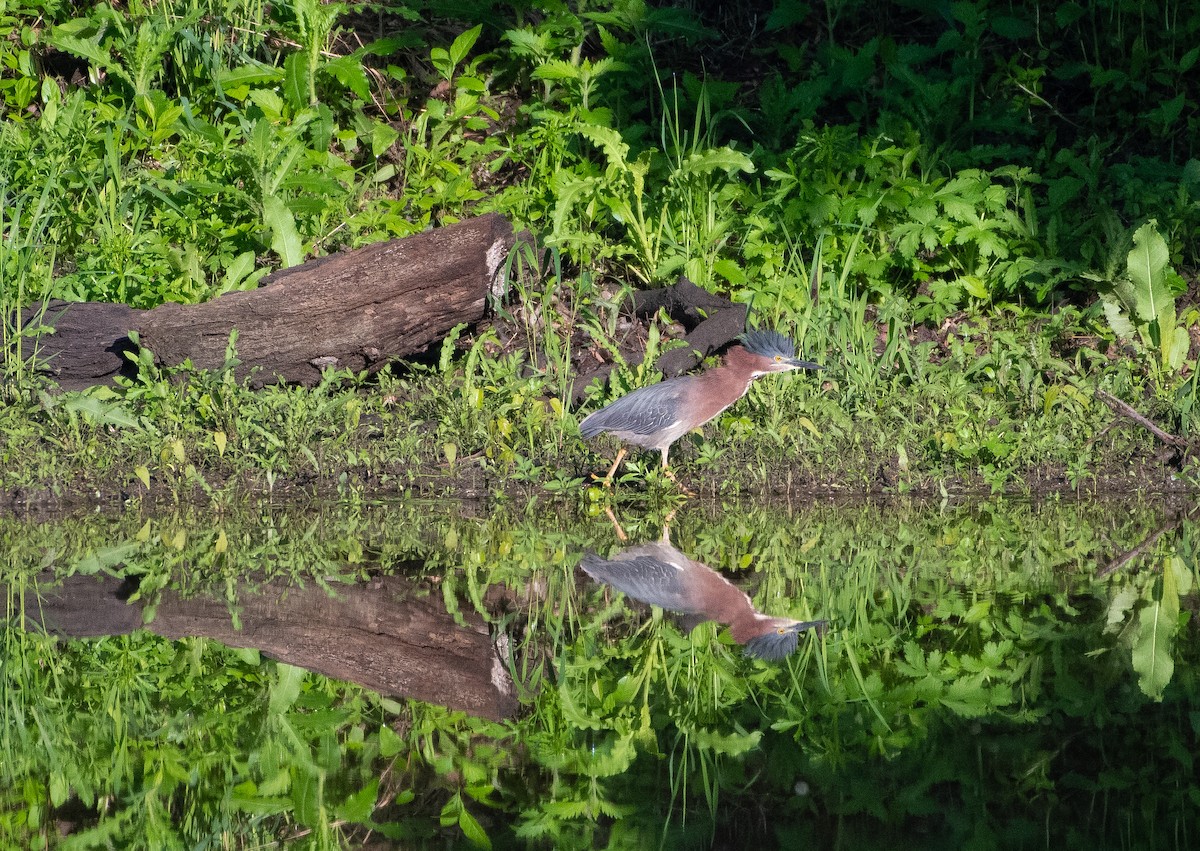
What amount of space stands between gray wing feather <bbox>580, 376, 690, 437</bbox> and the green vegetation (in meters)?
0.32

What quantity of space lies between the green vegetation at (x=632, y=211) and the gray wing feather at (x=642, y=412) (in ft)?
1.06

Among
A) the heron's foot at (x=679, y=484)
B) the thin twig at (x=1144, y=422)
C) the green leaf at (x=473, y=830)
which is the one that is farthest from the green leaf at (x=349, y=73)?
the green leaf at (x=473, y=830)

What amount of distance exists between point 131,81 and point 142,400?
3365mm

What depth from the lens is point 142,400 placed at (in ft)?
25.2

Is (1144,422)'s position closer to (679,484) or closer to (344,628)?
(679,484)

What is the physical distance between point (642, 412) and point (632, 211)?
8.21ft

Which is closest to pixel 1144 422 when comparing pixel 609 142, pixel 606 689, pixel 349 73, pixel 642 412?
pixel 642 412

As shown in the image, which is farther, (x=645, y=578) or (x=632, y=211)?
(x=632, y=211)

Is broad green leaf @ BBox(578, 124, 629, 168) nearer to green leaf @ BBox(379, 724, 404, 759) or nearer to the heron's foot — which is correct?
the heron's foot

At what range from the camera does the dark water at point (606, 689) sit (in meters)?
2.81

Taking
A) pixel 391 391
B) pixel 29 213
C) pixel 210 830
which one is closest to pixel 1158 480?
pixel 391 391

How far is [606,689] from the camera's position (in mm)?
3725

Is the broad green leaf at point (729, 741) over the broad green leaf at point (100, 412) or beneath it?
over

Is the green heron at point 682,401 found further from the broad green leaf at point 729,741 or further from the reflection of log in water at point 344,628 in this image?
the broad green leaf at point 729,741
